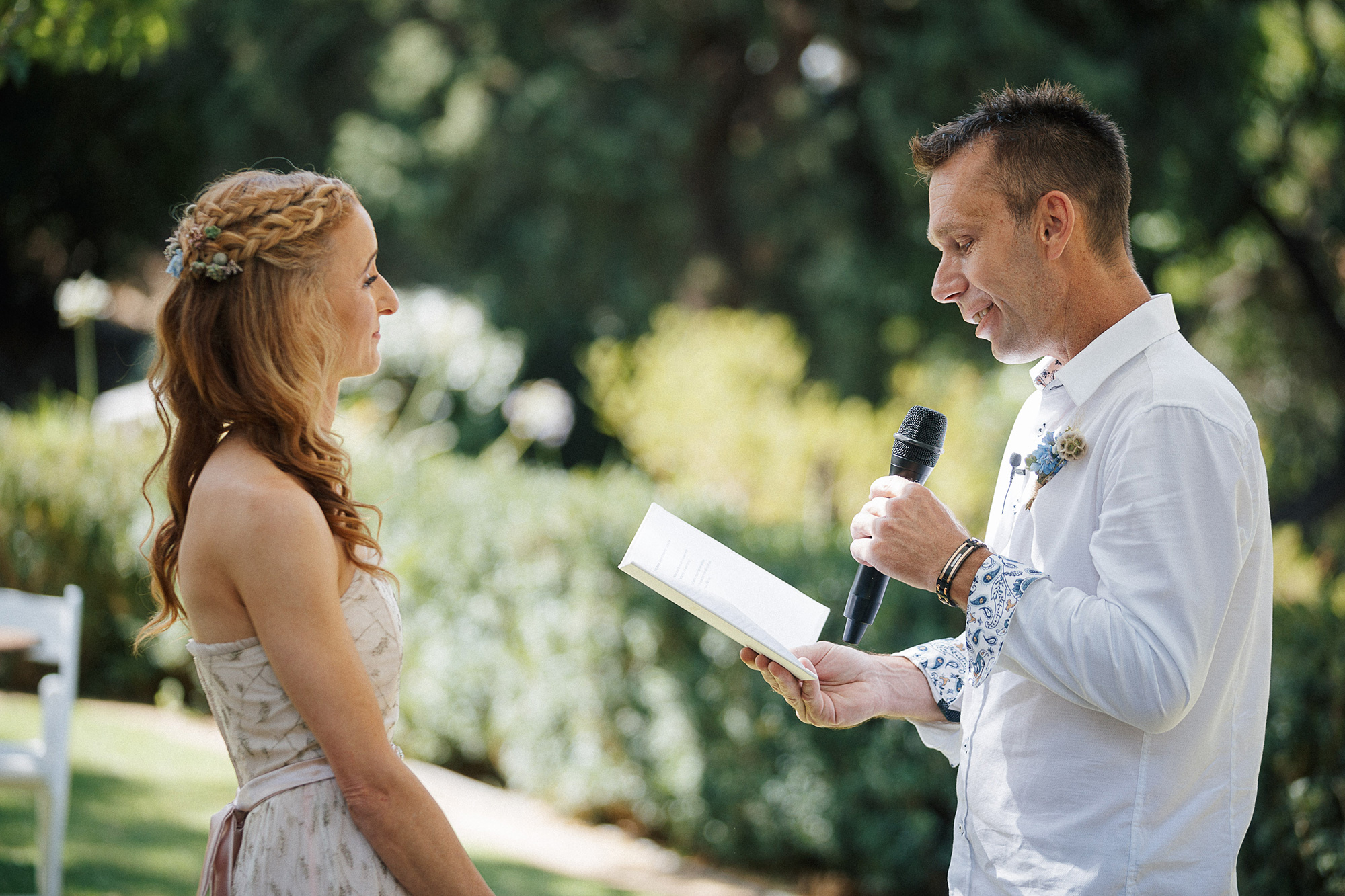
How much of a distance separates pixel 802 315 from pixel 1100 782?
1314 centimetres

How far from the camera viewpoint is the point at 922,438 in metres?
2.35

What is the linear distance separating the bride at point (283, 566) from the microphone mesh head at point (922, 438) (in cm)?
110

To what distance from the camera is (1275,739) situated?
13.5 feet

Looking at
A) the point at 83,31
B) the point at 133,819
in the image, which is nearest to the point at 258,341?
the point at 83,31

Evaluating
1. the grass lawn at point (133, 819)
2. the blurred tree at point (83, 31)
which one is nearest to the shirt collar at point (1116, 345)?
the blurred tree at point (83, 31)

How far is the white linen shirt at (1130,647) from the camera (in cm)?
168

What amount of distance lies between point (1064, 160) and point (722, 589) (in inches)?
39.7

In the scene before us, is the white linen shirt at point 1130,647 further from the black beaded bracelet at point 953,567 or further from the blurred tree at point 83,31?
the blurred tree at point 83,31

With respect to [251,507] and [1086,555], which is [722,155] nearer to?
[1086,555]

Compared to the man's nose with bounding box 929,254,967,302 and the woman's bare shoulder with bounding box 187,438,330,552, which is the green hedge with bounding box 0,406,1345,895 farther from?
the woman's bare shoulder with bounding box 187,438,330,552

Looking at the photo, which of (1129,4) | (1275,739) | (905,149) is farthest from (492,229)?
(1275,739)

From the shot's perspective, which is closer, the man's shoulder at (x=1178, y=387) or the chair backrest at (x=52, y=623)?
the man's shoulder at (x=1178, y=387)

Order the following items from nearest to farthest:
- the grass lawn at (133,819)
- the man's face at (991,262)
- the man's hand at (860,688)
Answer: the man's face at (991,262), the man's hand at (860,688), the grass lawn at (133,819)

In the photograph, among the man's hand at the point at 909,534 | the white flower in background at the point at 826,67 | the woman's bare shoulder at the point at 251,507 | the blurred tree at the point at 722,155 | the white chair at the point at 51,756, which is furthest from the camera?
the white flower in background at the point at 826,67
